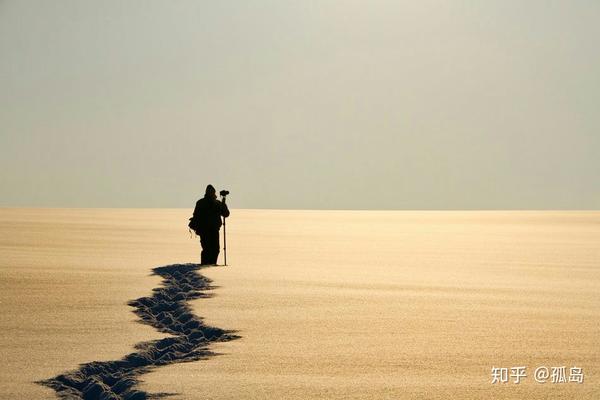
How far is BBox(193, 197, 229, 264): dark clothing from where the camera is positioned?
17.0 m

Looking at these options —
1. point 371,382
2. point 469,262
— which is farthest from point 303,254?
point 371,382

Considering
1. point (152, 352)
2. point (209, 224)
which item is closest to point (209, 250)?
point (209, 224)

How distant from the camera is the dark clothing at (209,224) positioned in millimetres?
17031

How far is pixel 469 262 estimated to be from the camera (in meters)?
18.9

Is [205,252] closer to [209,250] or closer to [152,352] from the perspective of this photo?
[209,250]

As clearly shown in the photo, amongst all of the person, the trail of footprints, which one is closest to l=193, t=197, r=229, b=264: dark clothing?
the person

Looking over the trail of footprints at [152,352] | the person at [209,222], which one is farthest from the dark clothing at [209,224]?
the trail of footprints at [152,352]

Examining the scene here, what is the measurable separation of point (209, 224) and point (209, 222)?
61mm

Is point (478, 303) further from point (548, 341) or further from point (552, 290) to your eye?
point (548, 341)

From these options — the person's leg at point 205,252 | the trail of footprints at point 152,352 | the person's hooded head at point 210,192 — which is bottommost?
the trail of footprints at point 152,352

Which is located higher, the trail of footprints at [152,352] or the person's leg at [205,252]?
the person's leg at [205,252]

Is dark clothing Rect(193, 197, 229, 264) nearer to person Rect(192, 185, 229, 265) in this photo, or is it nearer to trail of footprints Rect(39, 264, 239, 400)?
person Rect(192, 185, 229, 265)

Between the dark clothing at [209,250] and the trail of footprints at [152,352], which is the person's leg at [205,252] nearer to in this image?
the dark clothing at [209,250]

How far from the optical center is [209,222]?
17.2 meters
